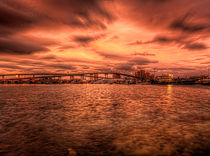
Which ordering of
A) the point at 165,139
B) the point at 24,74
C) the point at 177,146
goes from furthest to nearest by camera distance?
1. the point at 24,74
2. the point at 165,139
3. the point at 177,146

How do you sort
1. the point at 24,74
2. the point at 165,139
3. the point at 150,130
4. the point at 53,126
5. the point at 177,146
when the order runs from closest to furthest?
the point at 177,146 < the point at 165,139 < the point at 150,130 < the point at 53,126 < the point at 24,74

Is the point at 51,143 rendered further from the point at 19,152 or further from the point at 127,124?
the point at 127,124

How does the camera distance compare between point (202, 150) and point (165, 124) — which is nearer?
point (202, 150)

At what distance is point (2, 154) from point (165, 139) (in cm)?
736

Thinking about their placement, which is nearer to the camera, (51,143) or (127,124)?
(51,143)

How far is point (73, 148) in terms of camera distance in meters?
6.53

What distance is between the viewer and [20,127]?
967 centimetres

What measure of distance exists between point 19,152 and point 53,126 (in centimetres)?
402

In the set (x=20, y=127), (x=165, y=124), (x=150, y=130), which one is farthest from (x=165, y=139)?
(x=20, y=127)

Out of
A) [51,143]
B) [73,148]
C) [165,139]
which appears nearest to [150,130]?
[165,139]

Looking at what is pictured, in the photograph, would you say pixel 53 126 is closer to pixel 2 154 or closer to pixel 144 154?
pixel 2 154

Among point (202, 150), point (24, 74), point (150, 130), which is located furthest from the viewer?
point (24, 74)

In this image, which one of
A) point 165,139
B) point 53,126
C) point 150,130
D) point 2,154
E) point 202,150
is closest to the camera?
point 2,154

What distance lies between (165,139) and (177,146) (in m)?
0.92
